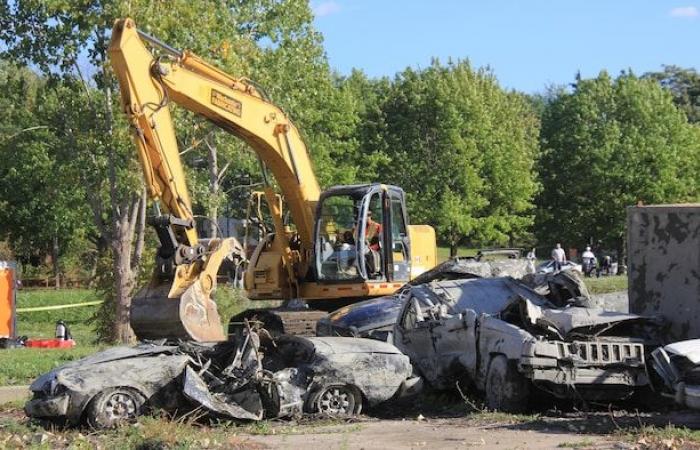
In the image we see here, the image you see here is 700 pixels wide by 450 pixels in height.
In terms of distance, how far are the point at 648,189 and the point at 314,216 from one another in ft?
124

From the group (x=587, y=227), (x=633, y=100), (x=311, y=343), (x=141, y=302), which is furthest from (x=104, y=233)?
(x=633, y=100)

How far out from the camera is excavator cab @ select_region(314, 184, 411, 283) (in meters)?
19.9

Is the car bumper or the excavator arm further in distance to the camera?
the excavator arm

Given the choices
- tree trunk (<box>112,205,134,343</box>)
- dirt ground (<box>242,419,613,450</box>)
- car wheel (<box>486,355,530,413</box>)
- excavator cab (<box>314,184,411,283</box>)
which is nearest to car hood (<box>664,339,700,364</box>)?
dirt ground (<box>242,419,613,450</box>)

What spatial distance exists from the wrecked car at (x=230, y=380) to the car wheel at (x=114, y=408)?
0.03 ft

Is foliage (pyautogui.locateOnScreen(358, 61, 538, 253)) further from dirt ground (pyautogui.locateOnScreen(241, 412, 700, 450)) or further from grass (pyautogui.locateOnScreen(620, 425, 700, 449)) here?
grass (pyautogui.locateOnScreen(620, 425, 700, 449))

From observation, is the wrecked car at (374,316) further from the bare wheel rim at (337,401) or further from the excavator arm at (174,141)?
the bare wheel rim at (337,401)

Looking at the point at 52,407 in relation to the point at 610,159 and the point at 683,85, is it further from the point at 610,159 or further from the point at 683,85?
the point at 683,85

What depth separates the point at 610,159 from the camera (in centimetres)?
5575

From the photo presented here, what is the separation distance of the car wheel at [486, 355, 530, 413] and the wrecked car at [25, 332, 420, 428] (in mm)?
1093

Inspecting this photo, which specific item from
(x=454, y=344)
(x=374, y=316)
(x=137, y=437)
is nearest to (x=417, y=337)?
(x=454, y=344)

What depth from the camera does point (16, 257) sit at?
6172 cm

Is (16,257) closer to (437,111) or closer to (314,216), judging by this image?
(437,111)

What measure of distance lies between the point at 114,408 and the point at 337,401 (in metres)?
2.48
